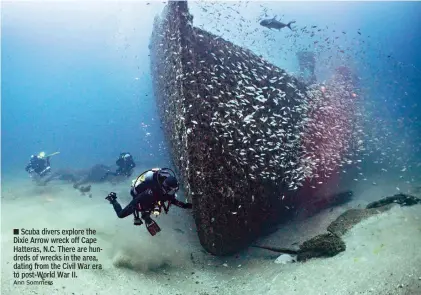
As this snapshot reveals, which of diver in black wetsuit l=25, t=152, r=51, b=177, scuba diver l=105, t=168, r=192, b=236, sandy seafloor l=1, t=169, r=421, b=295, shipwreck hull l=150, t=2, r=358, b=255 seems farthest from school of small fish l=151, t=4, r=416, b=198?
diver in black wetsuit l=25, t=152, r=51, b=177

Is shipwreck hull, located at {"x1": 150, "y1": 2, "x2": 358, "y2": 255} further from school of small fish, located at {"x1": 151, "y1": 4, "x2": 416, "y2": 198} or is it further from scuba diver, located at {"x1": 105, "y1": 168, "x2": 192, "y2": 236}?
scuba diver, located at {"x1": 105, "y1": 168, "x2": 192, "y2": 236}

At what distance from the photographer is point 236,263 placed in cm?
707

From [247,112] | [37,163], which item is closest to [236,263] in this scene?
[247,112]

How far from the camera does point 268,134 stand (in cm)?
795

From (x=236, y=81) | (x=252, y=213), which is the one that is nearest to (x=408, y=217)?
(x=252, y=213)

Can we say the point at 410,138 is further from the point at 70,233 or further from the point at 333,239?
the point at 70,233

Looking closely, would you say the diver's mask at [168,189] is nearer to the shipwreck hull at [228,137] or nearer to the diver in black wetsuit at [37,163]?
the shipwreck hull at [228,137]

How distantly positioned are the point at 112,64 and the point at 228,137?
132 m

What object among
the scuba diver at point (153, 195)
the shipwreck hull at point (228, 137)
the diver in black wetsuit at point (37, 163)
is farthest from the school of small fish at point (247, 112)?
the diver in black wetsuit at point (37, 163)

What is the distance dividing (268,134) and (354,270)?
389 centimetres

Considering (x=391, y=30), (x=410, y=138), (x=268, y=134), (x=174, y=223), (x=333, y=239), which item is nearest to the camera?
(x=333, y=239)

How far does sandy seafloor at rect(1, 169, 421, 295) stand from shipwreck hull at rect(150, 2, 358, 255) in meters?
0.74

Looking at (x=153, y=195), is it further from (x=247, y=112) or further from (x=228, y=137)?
(x=247, y=112)

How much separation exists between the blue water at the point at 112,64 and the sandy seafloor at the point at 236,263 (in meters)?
20.8
